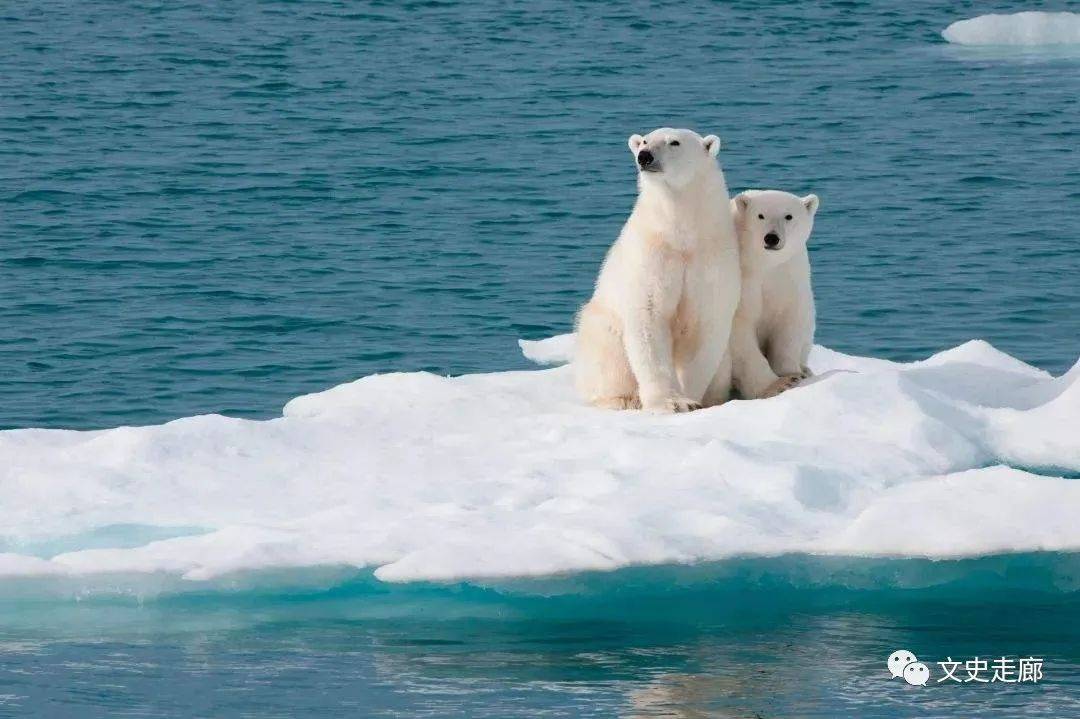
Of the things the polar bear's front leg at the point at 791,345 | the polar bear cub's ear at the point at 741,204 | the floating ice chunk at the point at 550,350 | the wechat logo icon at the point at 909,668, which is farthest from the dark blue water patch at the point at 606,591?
the floating ice chunk at the point at 550,350

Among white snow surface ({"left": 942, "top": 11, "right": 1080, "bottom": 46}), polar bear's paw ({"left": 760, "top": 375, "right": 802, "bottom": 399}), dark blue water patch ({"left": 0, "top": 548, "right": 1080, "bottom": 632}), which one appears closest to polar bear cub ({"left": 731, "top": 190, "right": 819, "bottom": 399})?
polar bear's paw ({"left": 760, "top": 375, "right": 802, "bottom": 399})

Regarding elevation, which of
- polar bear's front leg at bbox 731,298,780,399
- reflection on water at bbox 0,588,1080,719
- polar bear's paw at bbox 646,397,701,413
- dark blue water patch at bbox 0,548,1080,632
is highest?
polar bear's front leg at bbox 731,298,780,399

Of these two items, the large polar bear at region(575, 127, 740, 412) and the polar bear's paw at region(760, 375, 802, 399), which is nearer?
the large polar bear at region(575, 127, 740, 412)

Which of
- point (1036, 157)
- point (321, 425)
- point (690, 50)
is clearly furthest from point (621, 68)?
point (321, 425)

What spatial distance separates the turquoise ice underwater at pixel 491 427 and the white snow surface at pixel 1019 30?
4.54m

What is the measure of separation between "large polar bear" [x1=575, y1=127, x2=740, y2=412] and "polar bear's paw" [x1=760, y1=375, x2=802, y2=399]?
0.27 metres

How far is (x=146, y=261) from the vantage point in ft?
50.4

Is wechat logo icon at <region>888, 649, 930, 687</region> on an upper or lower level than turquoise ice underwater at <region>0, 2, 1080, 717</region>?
lower

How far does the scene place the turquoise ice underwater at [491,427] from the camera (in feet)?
21.6

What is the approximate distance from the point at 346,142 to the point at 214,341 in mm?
8605

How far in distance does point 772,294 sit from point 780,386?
406 millimetres

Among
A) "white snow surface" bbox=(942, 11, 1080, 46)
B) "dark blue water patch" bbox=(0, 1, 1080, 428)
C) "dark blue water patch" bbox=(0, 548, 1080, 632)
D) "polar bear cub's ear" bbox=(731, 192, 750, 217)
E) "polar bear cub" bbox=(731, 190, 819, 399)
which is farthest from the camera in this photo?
"white snow surface" bbox=(942, 11, 1080, 46)

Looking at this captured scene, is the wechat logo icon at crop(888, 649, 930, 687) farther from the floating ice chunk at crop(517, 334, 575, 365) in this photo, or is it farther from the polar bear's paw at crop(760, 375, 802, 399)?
the floating ice chunk at crop(517, 334, 575, 365)

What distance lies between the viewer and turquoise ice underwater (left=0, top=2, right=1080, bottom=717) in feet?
21.6
